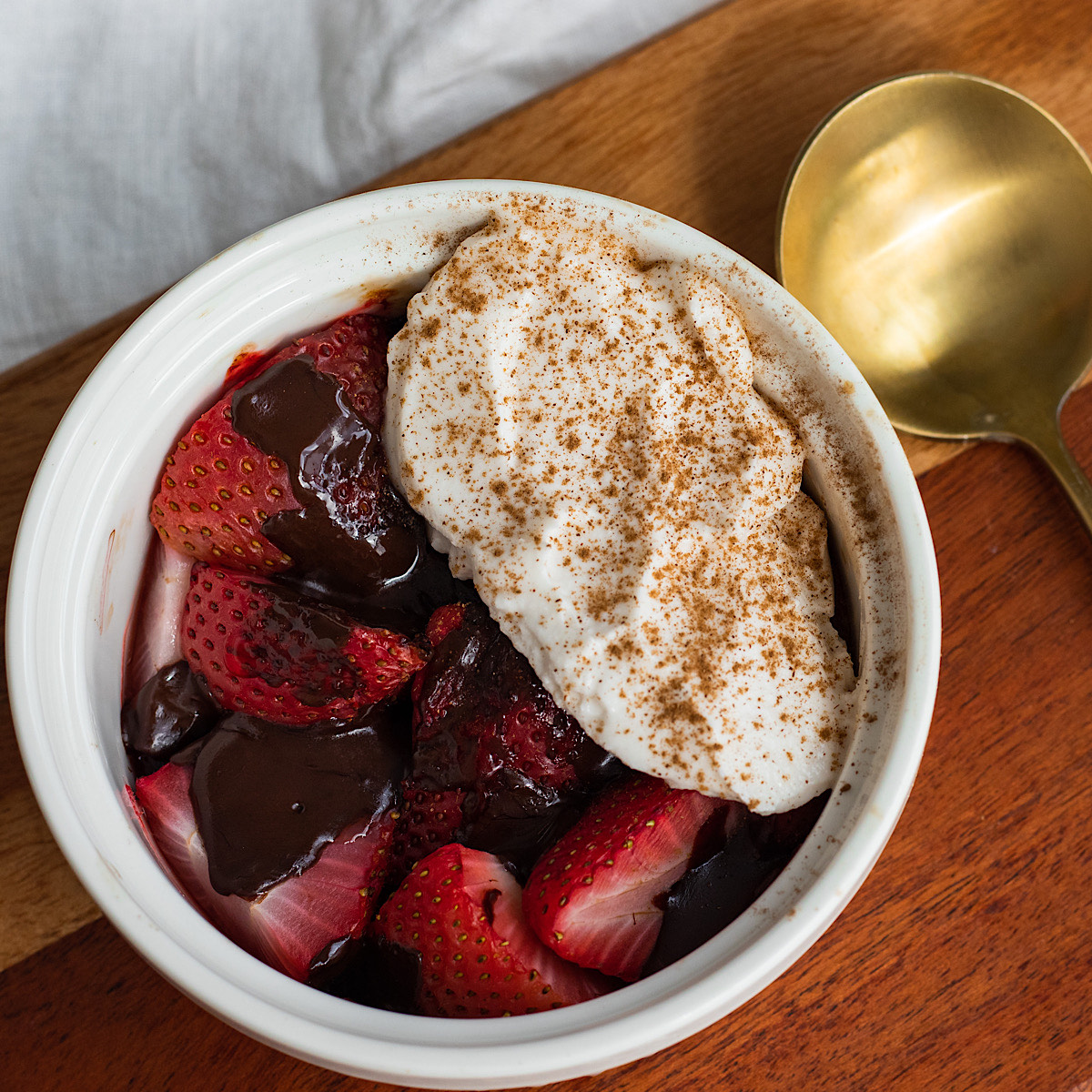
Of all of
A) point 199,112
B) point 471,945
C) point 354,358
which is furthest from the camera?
point 199,112

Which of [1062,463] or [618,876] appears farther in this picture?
[1062,463]

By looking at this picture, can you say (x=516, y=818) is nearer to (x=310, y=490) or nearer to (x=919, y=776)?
(x=310, y=490)

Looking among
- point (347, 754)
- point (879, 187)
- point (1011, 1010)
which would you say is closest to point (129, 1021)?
point (347, 754)

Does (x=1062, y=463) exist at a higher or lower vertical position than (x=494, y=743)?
lower

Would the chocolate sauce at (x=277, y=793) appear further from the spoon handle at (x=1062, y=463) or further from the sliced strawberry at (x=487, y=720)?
the spoon handle at (x=1062, y=463)

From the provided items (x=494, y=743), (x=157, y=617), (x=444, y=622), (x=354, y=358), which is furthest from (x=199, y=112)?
(x=494, y=743)

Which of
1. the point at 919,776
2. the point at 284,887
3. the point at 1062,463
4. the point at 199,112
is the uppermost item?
the point at 199,112

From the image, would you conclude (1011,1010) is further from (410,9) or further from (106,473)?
(410,9)
